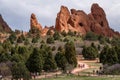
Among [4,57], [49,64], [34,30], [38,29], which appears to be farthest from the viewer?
[38,29]

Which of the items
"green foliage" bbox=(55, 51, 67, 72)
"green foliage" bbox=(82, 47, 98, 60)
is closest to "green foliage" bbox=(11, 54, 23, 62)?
"green foliage" bbox=(55, 51, 67, 72)

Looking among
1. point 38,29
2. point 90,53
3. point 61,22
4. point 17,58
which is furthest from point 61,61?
point 61,22

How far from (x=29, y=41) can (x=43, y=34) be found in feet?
76.4

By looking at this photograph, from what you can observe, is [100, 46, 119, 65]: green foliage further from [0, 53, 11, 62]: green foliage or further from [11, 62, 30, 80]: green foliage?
[11, 62, 30, 80]: green foliage

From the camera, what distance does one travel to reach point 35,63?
322 ft

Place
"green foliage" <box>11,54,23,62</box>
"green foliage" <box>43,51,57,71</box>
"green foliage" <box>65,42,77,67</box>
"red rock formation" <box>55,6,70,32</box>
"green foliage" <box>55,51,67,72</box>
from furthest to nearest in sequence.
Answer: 1. "red rock formation" <box>55,6,70,32</box>
2. "green foliage" <box>65,42,77,67</box>
3. "green foliage" <box>11,54,23,62</box>
4. "green foliage" <box>55,51,67,72</box>
5. "green foliage" <box>43,51,57,71</box>

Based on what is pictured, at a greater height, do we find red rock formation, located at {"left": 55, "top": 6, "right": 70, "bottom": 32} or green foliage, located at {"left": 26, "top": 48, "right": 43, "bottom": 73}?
red rock formation, located at {"left": 55, "top": 6, "right": 70, "bottom": 32}

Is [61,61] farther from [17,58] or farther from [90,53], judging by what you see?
[90,53]

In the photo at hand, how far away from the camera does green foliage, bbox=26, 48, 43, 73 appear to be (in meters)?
97.8

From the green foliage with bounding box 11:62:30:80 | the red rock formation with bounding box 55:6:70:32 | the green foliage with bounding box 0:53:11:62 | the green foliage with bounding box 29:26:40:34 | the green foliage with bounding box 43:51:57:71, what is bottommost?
the green foliage with bounding box 11:62:30:80

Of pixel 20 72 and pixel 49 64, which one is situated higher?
pixel 49 64

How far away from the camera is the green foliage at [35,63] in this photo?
321 ft

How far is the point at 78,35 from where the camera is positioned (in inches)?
7180

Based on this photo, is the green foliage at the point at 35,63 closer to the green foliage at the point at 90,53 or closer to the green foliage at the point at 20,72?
the green foliage at the point at 20,72
